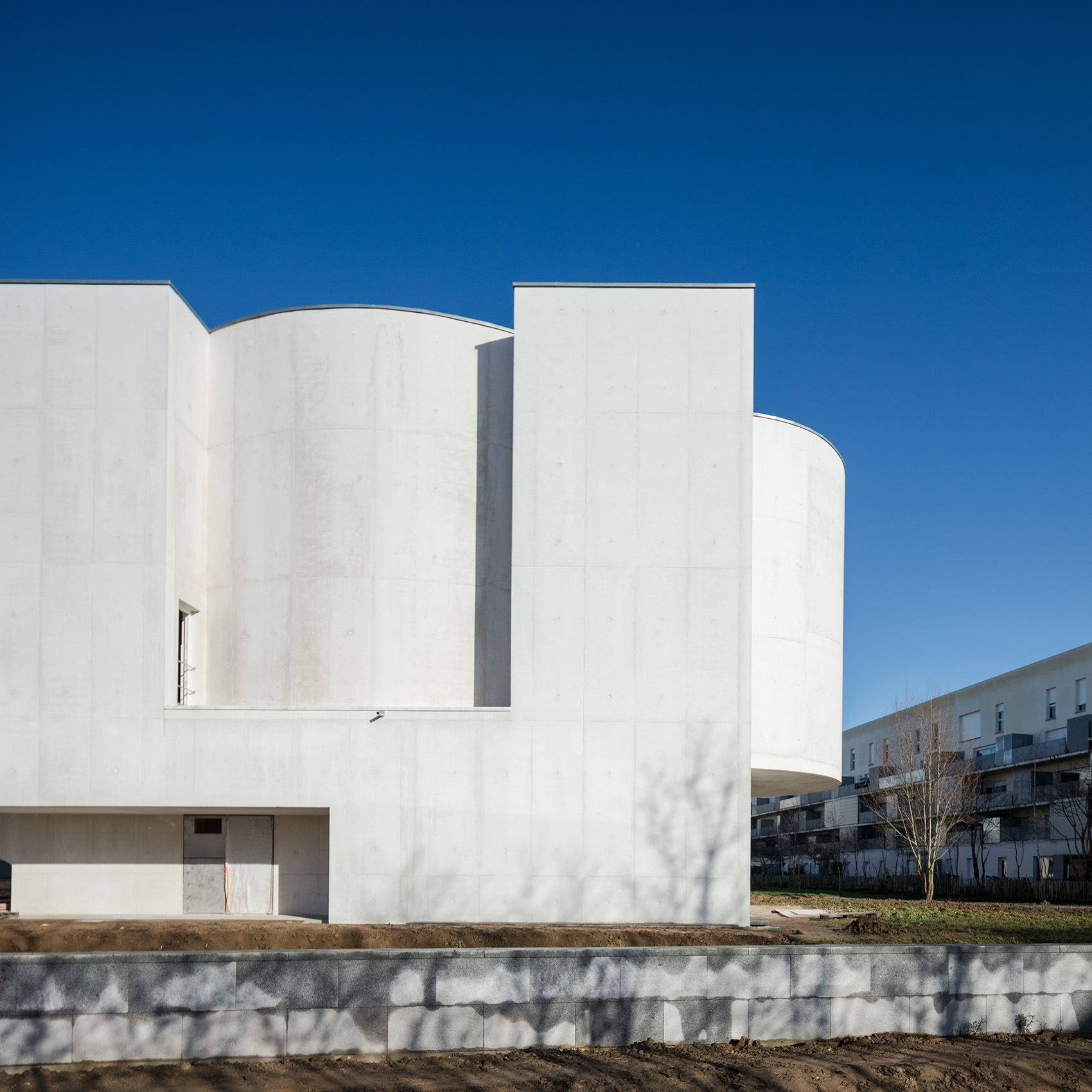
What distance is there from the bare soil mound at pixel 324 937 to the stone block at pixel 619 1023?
8.66 m

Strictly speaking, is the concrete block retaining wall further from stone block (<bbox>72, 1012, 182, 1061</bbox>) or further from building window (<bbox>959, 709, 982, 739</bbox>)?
building window (<bbox>959, 709, 982, 739</bbox>)

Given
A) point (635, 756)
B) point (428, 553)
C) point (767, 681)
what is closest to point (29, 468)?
point (428, 553)

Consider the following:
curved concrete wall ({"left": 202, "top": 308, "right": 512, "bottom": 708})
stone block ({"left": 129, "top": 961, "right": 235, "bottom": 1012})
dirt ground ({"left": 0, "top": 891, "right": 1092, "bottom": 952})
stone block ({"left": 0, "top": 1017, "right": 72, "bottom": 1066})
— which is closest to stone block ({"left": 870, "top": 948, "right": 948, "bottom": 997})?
dirt ground ({"left": 0, "top": 891, "right": 1092, "bottom": 952})

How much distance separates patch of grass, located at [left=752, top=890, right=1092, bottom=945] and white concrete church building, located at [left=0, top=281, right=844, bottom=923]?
4.46 metres

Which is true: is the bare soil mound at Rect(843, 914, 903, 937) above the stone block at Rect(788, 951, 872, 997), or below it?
below

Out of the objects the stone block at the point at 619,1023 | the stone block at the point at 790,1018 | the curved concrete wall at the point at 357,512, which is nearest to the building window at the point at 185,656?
the curved concrete wall at the point at 357,512

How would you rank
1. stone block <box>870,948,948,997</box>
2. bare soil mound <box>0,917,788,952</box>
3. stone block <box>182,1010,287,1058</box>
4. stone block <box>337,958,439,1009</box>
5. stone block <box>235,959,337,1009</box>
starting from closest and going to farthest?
stone block <box>182,1010,287,1058</box>, stone block <box>235,959,337,1009</box>, stone block <box>337,958,439,1009</box>, stone block <box>870,948,948,997</box>, bare soil mound <box>0,917,788,952</box>

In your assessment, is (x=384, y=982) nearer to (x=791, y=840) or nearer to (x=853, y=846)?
(x=853, y=846)

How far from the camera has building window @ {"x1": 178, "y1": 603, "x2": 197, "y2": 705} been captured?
2519cm

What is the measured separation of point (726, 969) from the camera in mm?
12195

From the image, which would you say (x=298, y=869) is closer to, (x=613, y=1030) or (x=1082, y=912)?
(x=613, y=1030)

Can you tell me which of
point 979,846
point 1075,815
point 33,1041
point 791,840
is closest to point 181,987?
point 33,1041

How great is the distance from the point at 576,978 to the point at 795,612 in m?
17.8

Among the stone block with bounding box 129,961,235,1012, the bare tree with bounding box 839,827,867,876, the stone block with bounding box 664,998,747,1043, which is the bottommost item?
the bare tree with bounding box 839,827,867,876
